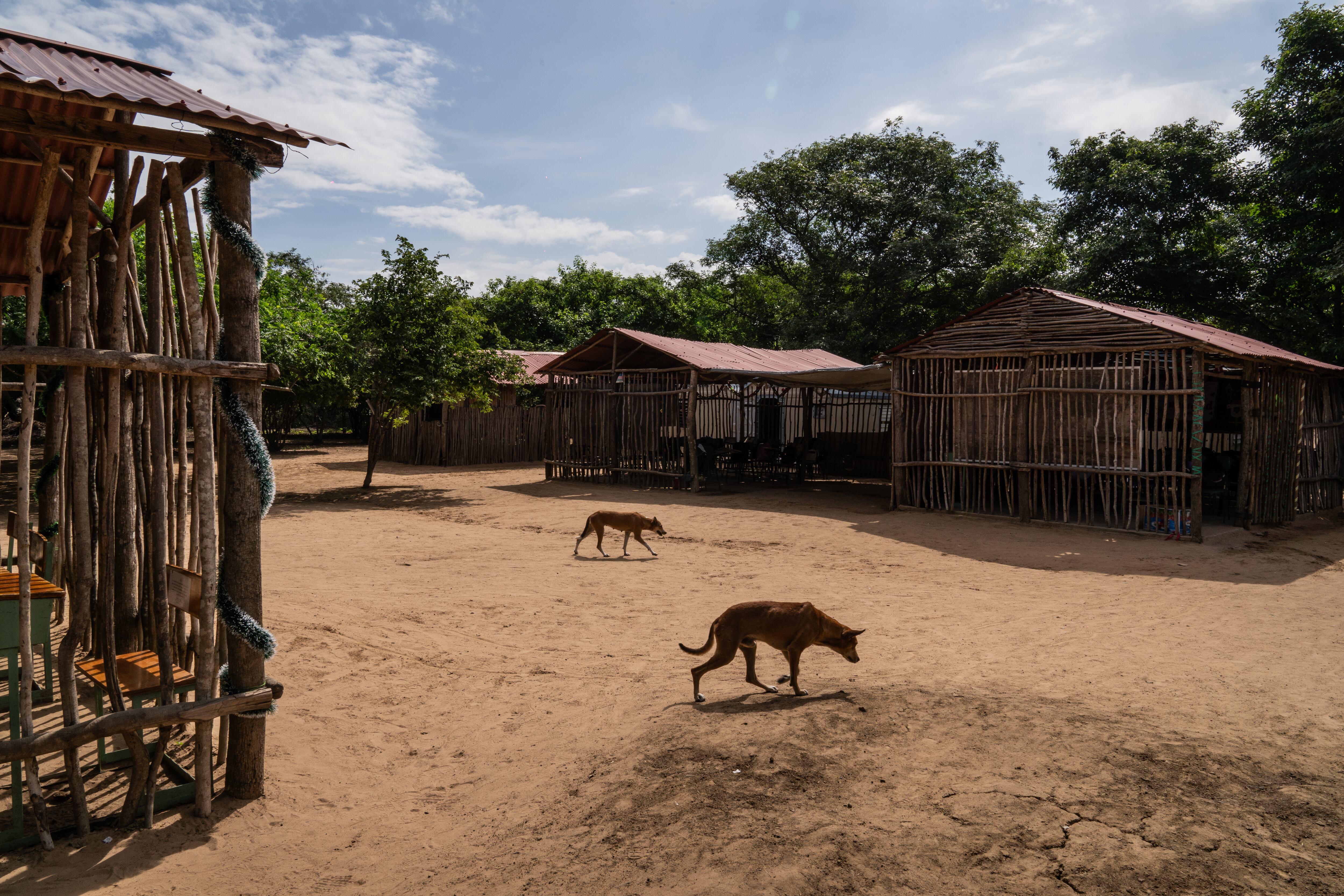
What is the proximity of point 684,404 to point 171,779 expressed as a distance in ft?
45.0

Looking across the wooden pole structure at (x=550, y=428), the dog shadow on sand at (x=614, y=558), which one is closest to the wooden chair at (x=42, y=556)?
the dog shadow on sand at (x=614, y=558)

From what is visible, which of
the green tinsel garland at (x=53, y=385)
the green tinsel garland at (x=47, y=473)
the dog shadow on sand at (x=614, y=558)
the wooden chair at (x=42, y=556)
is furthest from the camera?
the dog shadow on sand at (x=614, y=558)

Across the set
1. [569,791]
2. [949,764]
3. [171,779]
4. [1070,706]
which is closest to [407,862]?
[569,791]

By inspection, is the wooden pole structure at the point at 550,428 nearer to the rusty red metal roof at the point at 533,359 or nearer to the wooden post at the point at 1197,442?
the rusty red metal roof at the point at 533,359

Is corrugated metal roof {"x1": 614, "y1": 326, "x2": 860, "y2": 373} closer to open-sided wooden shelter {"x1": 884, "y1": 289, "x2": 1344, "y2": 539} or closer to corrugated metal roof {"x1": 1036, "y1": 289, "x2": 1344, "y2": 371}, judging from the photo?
open-sided wooden shelter {"x1": 884, "y1": 289, "x2": 1344, "y2": 539}

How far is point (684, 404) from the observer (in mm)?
17219

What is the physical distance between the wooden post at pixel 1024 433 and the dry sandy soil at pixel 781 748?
330cm

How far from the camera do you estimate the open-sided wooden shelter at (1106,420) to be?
35.3ft

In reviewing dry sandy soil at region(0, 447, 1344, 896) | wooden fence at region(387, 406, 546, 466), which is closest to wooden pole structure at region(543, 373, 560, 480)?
wooden fence at region(387, 406, 546, 466)

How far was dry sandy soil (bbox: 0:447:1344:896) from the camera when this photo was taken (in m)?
3.11

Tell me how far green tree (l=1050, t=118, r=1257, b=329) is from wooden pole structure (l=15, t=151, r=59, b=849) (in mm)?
20207

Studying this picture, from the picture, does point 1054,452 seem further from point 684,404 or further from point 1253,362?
point 684,404

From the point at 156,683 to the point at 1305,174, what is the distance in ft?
67.5

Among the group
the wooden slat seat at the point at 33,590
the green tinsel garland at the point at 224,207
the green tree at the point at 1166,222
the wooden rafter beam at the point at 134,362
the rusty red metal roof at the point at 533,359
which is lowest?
the wooden slat seat at the point at 33,590
